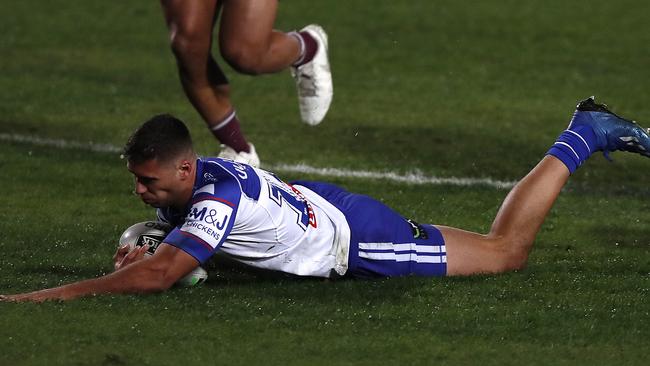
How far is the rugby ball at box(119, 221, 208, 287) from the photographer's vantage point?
5.64m

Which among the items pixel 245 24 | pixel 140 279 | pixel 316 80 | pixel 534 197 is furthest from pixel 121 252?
pixel 316 80

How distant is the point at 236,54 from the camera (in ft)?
22.7

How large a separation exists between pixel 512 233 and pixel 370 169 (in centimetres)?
231

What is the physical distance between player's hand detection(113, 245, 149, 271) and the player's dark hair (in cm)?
49

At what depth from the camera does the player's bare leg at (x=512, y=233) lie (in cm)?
596

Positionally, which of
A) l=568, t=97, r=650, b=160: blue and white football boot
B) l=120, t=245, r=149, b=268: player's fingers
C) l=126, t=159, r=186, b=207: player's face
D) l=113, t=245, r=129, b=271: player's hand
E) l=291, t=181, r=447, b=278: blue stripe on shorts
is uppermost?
l=568, t=97, r=650, b=160: blue and white football boot

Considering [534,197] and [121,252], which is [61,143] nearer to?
[121,252]

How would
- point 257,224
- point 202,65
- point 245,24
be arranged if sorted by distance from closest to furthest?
point 257,224
point 245,24
point 202,65

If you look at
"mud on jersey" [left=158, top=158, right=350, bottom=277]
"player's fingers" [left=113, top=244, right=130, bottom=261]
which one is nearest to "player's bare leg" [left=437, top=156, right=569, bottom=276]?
"mud on jersey" [left=158, top=158, right=350, bottom=277]

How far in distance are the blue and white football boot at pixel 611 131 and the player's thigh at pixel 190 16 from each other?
1.99m

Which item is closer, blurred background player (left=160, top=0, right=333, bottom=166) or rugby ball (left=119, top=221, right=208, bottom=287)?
rugby ball (left=119, top=221, right=208, bottom=287)

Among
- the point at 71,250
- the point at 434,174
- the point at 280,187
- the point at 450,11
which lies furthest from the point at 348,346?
the point at 450,11

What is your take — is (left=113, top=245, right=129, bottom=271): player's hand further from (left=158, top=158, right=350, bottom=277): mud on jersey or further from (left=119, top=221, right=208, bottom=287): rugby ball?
(left=158, top=158, right=350, bottom=277): mud on jersey

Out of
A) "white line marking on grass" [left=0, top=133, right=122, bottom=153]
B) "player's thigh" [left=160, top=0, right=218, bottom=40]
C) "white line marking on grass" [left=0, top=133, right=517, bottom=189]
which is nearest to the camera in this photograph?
"player's thigh" [left=160, top=0, right=218, bottom=40]
